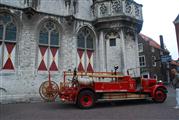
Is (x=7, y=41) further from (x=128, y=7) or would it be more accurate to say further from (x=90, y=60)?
(x=128, y=7)

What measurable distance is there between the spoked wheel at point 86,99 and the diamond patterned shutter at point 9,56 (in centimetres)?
530

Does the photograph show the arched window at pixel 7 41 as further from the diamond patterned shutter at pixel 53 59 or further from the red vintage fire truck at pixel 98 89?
the red vintage fire truck at pixel 98 89

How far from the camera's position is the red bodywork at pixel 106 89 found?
8836mm

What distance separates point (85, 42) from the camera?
46.3 feet

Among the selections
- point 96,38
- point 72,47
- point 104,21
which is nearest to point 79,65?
point 72,47

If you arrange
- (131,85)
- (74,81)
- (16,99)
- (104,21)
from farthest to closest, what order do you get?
(104,21) < (16,99) < (131,85) < (74,81)

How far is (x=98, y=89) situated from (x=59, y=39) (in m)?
5.69

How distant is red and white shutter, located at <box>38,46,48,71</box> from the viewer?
1225 centimetres

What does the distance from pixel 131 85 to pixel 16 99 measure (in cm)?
682

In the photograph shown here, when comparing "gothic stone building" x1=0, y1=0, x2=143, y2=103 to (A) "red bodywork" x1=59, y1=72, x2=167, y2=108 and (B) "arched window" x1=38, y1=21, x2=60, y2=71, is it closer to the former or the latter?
(B) "arched window" x1=38, y1=21, x2=60, y2=71

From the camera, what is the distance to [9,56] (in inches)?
452

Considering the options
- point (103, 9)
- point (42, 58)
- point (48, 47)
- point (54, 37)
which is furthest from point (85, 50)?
point (103, 9)

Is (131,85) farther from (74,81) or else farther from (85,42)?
(85,42)

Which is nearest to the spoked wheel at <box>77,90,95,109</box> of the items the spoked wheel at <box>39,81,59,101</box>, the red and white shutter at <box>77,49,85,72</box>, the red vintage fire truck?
the red vintage fire truck
